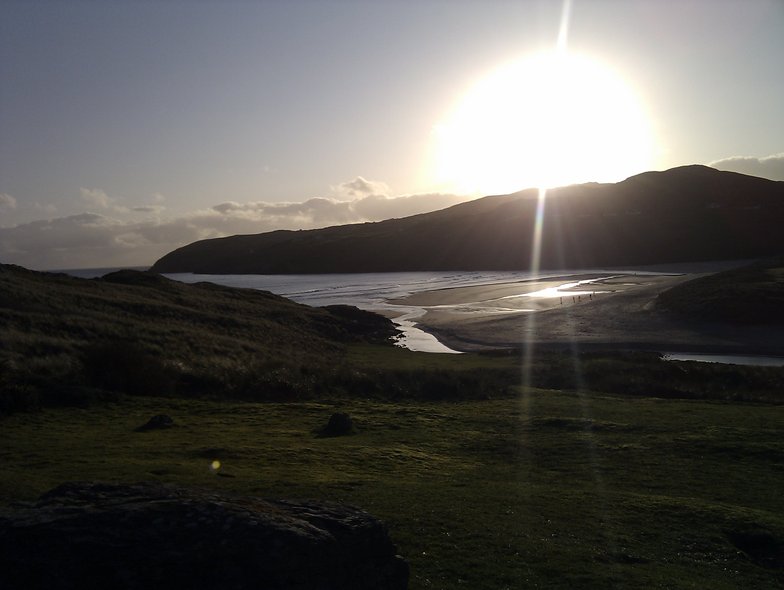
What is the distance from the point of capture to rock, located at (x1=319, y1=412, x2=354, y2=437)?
2090 cm

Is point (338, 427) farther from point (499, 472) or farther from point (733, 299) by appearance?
point (733, 299)

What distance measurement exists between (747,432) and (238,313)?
4763cm

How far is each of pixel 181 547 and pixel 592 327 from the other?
5586 centimetres

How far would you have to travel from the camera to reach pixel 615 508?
1335cm

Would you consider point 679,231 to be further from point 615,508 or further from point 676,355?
point 615,508

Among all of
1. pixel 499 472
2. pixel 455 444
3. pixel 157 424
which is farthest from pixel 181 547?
pixel 157 424

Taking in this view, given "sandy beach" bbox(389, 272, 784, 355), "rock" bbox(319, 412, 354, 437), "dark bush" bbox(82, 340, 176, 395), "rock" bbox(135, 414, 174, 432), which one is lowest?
"sandy beach" bbox(389, 272, 784, 355)

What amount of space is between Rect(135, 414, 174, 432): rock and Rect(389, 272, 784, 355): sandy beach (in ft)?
116

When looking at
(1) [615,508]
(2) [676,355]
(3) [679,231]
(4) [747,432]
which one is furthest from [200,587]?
(3) [679,231]

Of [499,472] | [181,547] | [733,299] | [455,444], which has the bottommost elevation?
[455,444]

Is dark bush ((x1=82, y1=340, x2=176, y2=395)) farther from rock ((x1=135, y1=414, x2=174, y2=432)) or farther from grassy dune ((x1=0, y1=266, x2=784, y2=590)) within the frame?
rock ((x1=135, y1=414, x2=174, y2=432))

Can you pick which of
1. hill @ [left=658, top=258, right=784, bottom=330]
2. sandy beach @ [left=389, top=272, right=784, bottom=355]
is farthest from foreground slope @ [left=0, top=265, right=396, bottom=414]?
hill @ [left=658, top=258, right=784, bottom=330]

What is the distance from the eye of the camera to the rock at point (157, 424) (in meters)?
20.1

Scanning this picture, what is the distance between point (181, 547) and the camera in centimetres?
645
